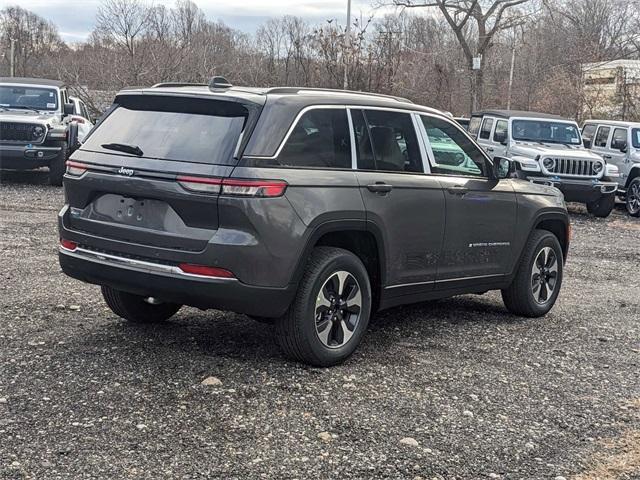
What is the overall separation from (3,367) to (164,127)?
173 cm

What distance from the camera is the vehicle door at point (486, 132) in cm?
1691

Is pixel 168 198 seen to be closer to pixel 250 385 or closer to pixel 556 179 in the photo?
pixel 250 385

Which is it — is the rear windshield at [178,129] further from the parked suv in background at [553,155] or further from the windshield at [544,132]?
the windshield at [544,132]

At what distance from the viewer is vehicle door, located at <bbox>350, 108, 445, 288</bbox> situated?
539 centimetres

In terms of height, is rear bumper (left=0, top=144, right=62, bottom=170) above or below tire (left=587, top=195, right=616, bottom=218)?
above

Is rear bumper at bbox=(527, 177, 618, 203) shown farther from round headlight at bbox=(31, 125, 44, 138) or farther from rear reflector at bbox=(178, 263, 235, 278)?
rear reflector at bbox=(178, 263, 235, 278)

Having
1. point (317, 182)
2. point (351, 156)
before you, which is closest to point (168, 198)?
point (317, 182)

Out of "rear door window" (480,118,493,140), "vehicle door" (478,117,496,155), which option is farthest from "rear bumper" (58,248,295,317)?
"rear door window" (480,118,493,140)

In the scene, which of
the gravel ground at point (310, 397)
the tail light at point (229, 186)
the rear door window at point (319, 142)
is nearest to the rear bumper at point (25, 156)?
the gravel ground at point (310, 397)

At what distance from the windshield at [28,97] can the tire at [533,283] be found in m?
11.9

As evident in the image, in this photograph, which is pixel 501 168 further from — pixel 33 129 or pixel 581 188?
pixel 33 129

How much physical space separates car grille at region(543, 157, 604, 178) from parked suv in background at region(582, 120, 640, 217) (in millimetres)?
1375

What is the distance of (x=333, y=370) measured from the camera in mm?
5156

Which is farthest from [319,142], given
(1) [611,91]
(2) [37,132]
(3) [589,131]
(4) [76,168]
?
(1) [611,91]
